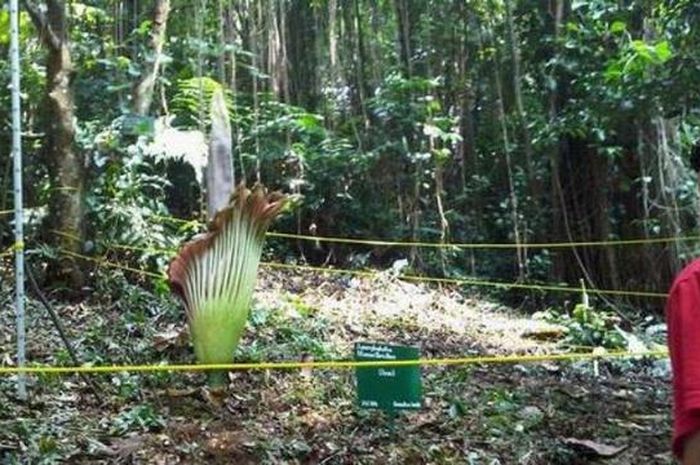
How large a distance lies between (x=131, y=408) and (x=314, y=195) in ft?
19.1

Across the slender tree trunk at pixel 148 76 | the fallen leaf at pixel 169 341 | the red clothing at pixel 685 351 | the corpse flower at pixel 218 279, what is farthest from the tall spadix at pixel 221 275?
the red clothing at pixel 685 351

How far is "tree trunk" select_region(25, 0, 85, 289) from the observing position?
639 cm

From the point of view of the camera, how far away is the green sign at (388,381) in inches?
161

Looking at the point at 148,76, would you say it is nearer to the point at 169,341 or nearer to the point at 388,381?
the point at 169,341

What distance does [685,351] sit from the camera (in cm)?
113

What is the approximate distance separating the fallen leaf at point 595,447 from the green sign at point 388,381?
722 mm

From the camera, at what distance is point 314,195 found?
989cm

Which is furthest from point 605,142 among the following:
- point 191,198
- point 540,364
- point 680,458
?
point 680,458

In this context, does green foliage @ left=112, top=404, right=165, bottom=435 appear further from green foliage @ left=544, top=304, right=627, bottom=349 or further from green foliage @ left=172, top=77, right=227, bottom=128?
green foliage @ left=172, top=77, right=227, bottom=128

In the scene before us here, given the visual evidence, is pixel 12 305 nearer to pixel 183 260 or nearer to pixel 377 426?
pixel 183 260

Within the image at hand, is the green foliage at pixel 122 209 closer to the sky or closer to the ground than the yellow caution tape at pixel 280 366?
closer to the sky

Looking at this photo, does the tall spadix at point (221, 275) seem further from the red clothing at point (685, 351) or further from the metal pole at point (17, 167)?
the red clothing at point (685, 351)

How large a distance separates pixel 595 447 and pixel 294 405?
1.46 m

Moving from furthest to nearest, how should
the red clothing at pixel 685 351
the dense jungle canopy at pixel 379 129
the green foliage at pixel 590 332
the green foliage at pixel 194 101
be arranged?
the green foliage at pixel 194 101
the dense jungle canopy at pixel 379 129
the green foliage at pixel 590 332
the red clothing at pixel 685 351
